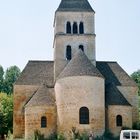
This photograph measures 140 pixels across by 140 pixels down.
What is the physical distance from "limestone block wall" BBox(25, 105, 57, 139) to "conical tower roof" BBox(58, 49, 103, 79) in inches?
165

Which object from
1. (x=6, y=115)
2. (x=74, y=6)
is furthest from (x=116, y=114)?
(x=6, y=115)

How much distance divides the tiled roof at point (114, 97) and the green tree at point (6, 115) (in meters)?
21.1

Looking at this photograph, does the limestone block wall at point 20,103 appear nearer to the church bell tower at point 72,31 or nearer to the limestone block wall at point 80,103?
the church bell tower at point 72,31

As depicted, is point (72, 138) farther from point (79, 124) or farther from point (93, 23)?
point (93, 23)

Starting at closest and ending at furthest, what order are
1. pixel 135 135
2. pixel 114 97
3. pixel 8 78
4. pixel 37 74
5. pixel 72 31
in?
1. pixel 135 135
2. pixel 114 97
3. pixel 37 74
4. pixel 72 31
5. pixel 8 78

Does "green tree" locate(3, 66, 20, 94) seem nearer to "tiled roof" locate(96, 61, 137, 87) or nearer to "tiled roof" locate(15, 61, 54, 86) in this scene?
"tiled roof" locate(15, 61, 54, 86)

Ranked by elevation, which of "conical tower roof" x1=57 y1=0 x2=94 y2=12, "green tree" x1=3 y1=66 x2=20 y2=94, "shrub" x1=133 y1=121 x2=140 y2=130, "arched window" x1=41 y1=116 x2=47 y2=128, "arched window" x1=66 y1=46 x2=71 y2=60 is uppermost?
"conical tower roof" x1=57 y1=0 x2=94 y2=12

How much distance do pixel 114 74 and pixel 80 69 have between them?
947 centimetres

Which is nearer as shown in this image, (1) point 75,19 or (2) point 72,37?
(2) point 72,37

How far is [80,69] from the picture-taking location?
184 ft

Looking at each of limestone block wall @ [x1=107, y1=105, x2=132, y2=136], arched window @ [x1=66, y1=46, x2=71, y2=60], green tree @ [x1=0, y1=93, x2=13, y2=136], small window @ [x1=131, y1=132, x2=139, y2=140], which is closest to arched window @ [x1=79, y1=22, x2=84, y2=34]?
arched window @ [x1=66, y1=46, x2=71, y2=60]

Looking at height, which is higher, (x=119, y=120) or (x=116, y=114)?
(x=116, y=114)

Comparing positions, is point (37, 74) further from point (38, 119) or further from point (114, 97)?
point (114, 97)

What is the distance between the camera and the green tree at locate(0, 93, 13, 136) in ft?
250
